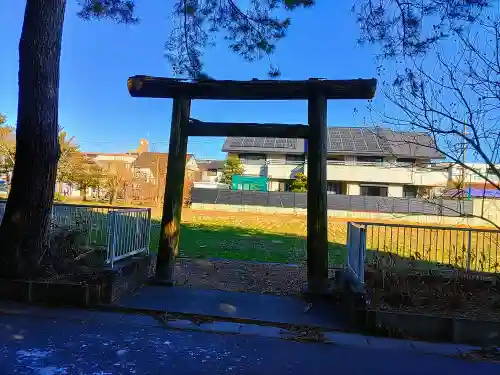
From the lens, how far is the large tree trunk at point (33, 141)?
18.3ft

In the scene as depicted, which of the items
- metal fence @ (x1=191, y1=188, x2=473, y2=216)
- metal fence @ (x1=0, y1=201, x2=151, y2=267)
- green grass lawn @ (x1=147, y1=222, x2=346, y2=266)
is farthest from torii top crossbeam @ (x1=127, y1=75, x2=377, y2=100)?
metal fence @ (x1=191, y1=188, x2=473, y2=216)

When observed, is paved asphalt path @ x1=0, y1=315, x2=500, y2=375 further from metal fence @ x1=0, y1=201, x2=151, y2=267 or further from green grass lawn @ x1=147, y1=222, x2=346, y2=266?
green grass lawn @ x1=147, y1=222, x2=346, y2=266

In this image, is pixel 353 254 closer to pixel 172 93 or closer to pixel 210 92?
pixel 210 92

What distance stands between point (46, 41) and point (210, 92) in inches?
99.6

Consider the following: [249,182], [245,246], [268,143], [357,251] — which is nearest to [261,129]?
[357,251]

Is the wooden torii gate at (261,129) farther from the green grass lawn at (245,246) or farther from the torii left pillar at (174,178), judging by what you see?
the green grass lawn at (245,246)

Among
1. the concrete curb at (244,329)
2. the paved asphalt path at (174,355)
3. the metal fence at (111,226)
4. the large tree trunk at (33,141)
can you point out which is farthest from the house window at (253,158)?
the paved asphalt path at (174,355)

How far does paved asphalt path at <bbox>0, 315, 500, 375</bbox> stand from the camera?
3441 millimetres

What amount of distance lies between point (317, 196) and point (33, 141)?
428cm

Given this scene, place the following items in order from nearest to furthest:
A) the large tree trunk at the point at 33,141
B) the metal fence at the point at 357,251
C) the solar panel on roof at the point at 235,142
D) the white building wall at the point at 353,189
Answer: the metal fence at the point at 357,251 < the large tree trunk at the point at 33,141 < the white building wall at the point at 353,189 < the solar panel on roof at the point at 235,142

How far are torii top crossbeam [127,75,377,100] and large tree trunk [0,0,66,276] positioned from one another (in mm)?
1379

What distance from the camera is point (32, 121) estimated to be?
5586mm

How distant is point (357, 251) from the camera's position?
18.4 feet

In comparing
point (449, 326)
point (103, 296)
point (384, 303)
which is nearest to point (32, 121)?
point (103, 296)
